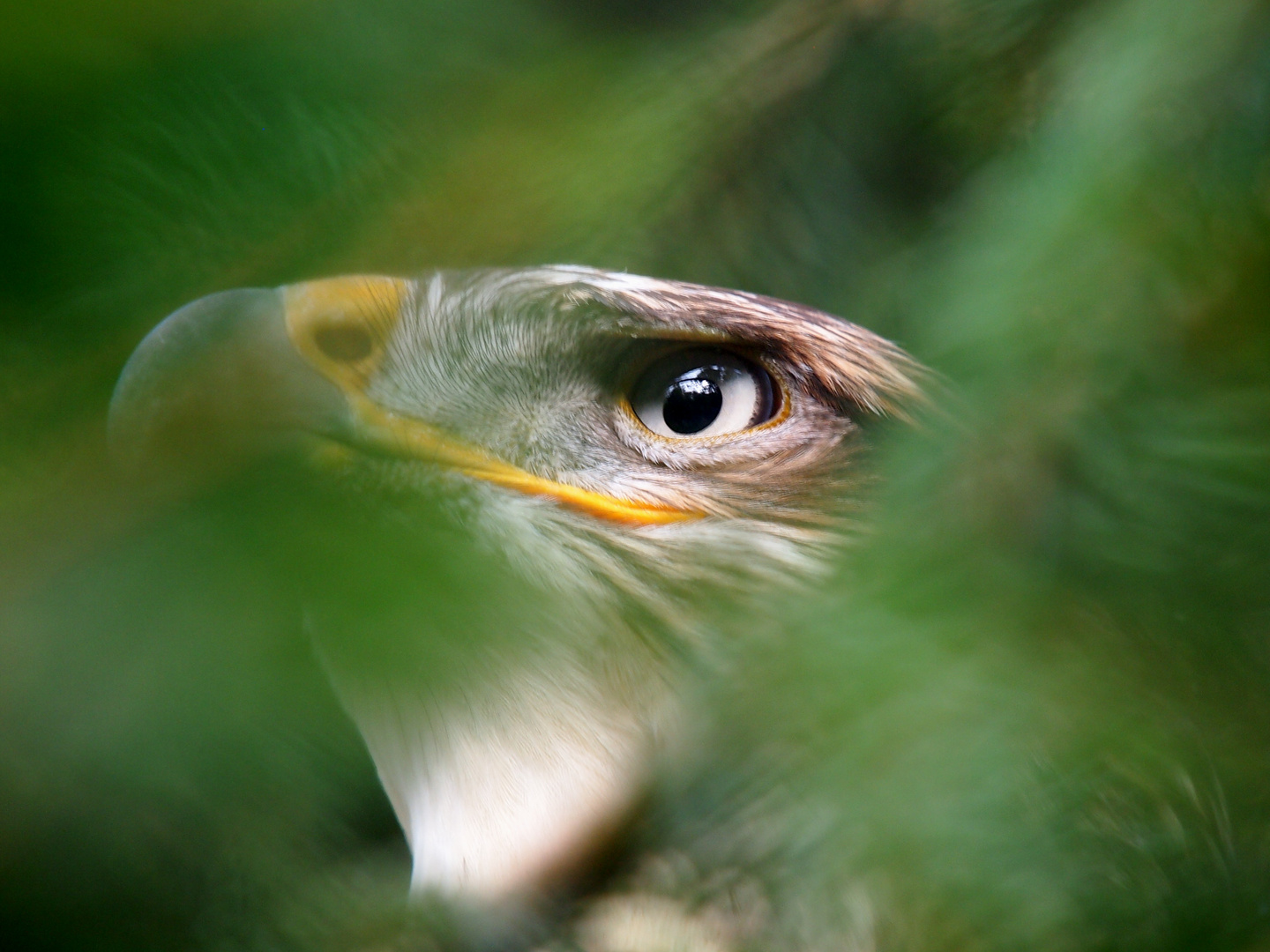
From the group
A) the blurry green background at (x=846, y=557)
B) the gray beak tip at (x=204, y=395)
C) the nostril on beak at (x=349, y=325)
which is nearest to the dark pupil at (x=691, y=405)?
the nostril on beak at (x=349, y=325)

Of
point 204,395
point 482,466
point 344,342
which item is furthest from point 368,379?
point 204,395

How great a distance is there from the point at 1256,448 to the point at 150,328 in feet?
1.71

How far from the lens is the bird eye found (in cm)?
140

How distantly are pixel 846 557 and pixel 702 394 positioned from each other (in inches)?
34.3

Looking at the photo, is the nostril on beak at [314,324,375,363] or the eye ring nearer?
the nostril on beak at [314,324,375,363]

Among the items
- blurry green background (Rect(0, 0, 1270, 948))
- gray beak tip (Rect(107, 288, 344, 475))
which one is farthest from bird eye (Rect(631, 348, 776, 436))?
blurry green background (Rect(0, 0, 1270, 948))

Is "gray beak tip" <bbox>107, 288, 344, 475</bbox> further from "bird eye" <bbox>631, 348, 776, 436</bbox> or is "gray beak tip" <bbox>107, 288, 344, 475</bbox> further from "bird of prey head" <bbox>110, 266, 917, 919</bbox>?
"bird eye" <bbox>631, 348, 776, 436</bbox>

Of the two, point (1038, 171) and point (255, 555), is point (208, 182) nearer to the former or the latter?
point (255, 555)

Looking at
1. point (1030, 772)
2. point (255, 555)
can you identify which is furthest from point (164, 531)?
point (1030, 772)

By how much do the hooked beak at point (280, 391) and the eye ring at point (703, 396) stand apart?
131 millimetres

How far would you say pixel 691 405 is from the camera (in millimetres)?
1408

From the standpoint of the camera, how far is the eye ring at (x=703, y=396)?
140cm

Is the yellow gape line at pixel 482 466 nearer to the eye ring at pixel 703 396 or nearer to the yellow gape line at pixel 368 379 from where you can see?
the yellow gape line at pixel 368 379

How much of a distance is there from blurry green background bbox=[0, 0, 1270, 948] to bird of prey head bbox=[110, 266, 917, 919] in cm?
51
